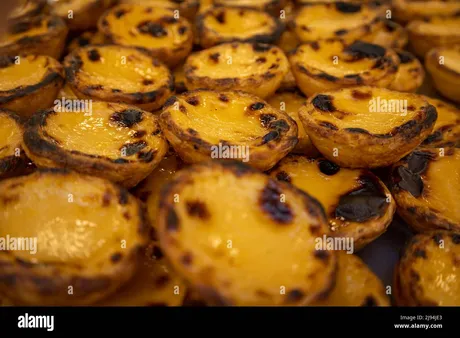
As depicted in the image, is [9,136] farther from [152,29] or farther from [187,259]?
[152,29]

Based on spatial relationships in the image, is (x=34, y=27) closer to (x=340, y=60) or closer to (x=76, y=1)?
(x=76, y=1)

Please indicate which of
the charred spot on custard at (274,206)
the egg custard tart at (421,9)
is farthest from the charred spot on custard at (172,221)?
the egg custard tart at (421,9)

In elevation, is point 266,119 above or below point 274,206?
above

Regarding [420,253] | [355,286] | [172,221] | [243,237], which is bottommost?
[355,286]

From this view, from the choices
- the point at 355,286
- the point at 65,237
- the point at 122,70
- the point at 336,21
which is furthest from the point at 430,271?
the point at 336,21

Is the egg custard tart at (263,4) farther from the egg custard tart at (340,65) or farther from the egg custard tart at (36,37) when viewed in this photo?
the egg custard tart at (36,37)

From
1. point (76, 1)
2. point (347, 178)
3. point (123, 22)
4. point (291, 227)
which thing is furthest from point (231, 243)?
point (76, 1)
